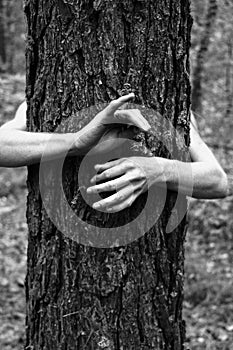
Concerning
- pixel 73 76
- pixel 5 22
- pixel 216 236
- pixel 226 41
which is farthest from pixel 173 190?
pixel 5 22

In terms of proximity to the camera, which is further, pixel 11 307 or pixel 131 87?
pixel 11 307

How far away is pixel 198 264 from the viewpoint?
224 inches

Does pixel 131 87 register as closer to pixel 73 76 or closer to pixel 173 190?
pixel 73 76

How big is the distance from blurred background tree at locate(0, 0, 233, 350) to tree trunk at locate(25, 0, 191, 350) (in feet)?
5.81

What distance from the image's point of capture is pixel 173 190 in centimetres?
200

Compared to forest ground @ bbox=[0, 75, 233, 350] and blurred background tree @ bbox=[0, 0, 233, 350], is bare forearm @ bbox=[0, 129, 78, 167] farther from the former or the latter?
forest ground @ bbox=[0, 75, 233, 350]

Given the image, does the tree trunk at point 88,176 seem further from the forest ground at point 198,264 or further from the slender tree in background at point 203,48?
the slender tree in background at point 203,48

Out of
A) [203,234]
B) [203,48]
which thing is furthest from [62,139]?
[203,48]

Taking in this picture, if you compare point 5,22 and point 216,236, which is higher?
point 5,22

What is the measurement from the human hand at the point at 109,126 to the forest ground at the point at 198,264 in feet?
9.49

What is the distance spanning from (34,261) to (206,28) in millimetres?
5625

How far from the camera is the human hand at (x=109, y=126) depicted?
175cm

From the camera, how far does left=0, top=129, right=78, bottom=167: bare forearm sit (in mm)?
1871

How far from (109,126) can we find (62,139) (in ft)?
0.57
